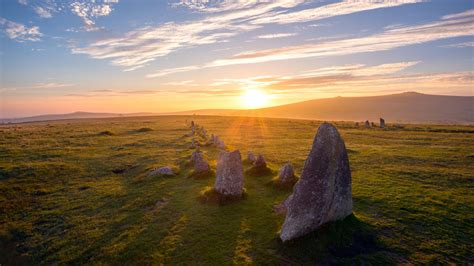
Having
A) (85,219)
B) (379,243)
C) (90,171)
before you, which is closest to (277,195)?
(379,243)

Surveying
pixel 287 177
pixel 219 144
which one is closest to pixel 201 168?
pixel 287 177

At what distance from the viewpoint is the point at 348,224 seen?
1298 cm

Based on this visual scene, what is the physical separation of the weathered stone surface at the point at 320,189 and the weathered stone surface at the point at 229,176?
18.4ft

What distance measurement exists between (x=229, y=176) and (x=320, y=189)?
694 centimetres

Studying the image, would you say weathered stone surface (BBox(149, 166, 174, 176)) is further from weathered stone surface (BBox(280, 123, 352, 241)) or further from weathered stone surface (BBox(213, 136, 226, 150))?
weathered stone surface (BBox(280, 123, 352, 241))

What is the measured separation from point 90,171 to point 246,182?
16840 mm

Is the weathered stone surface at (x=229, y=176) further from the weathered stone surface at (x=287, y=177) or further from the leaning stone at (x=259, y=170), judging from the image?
the leaning stone at (x=259, y=170)

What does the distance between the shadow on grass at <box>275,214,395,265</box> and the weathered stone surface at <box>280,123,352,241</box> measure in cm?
34

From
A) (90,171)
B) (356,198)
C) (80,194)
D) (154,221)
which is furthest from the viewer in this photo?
(90,171)

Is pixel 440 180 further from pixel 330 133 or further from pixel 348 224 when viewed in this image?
pixel 330 133

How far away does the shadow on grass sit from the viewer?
11188 mm

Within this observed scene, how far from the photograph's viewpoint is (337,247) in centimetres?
1187

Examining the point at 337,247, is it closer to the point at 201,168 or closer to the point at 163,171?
the point at 201,168

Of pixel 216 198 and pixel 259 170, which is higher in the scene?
pixel 259 170
